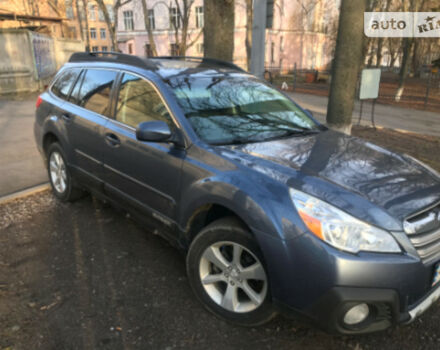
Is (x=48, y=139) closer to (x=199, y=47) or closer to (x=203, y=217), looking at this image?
(x=203, y=217)

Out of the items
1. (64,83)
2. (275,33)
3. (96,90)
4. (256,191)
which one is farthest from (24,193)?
(275,33)

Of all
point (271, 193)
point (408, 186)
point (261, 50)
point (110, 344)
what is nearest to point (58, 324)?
point (110, 344)

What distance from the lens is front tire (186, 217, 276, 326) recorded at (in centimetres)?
245

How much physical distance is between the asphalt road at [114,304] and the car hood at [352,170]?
0.92 metres

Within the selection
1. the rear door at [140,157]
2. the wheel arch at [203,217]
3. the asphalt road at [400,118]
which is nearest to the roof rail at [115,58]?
the rear door at [140,157]

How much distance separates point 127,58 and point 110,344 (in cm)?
256

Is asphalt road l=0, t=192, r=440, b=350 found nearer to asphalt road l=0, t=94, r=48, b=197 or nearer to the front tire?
the front tire

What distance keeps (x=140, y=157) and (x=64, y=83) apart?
79.8 inches

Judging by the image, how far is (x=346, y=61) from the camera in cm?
634

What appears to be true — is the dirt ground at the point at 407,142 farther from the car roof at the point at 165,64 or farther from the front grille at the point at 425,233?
the front grille at the point at 425,233

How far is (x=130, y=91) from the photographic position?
3.54m

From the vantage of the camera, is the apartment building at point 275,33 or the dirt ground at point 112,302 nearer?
the dirt ground at point 112,302

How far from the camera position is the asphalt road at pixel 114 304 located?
2543mm

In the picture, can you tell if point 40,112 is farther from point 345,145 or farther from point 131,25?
point 131,25
